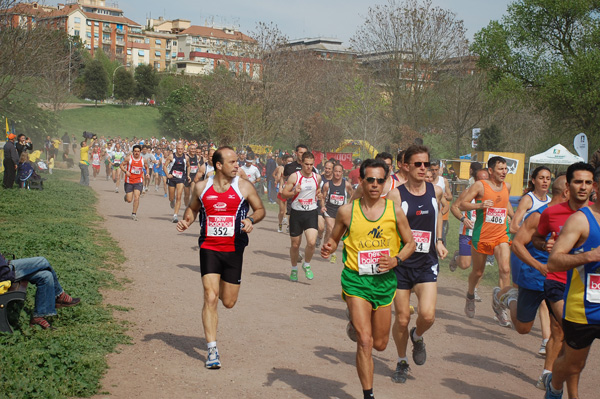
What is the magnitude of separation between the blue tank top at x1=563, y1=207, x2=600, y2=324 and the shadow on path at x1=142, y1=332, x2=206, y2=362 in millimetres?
3580

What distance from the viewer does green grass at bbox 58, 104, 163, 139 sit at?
7881cm

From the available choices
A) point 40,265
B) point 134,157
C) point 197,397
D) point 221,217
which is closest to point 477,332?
point 221,217

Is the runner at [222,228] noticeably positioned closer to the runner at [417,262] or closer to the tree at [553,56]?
the runner at [417,262]

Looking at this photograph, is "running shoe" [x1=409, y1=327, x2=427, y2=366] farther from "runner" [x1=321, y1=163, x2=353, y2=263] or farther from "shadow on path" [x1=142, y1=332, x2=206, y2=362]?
"runner" [x1=321, y1=163, x2=353, y2=263]

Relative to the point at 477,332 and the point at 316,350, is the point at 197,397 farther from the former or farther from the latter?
the point at 477,332

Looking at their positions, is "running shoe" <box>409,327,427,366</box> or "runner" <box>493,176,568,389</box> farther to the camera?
"running shoe" <box>409,327,427,366</box>

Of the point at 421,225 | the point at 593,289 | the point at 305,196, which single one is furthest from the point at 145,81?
the point at 593,289

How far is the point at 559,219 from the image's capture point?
5.89 m

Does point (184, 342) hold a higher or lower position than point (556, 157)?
lower

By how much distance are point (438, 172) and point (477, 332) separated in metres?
4.63

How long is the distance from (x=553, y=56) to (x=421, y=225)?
3354cm

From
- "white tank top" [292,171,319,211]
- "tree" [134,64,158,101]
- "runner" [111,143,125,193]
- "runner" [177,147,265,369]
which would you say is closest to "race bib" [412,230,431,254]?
"runner" [177,147,265,369]

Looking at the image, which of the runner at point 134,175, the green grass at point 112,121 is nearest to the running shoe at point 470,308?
the runner at point 134,175

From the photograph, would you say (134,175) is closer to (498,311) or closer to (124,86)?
(498,311)
